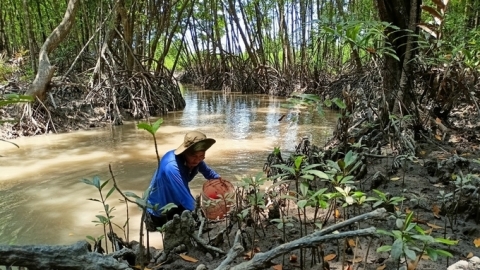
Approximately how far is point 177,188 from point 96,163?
251cm

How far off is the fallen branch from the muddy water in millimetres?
1531

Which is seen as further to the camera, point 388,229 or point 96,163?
point 96,163

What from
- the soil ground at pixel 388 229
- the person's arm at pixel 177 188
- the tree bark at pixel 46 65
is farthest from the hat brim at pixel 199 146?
the tree bark at pixel 46 65

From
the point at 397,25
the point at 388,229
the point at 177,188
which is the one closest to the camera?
the point at 388,229

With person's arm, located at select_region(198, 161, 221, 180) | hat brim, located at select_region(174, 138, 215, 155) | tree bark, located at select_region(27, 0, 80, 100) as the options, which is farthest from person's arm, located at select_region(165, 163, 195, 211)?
tree bark, located at select_region(27, 0, 80, 100)

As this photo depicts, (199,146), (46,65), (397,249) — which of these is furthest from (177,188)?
(46,65)

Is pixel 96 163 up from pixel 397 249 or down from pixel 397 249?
down

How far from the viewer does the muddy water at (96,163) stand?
3.05 m

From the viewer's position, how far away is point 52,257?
3.93ft

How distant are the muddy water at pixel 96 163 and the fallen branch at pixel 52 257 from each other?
153cm

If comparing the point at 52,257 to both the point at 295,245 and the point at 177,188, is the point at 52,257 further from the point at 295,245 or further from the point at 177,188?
the point at 177,188

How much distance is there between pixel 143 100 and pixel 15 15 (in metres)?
10.6

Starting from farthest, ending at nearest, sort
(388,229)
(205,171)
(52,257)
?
(205,171)
(388,229)
(52,257)

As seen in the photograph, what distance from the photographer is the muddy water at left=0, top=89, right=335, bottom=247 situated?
3.05 metres
